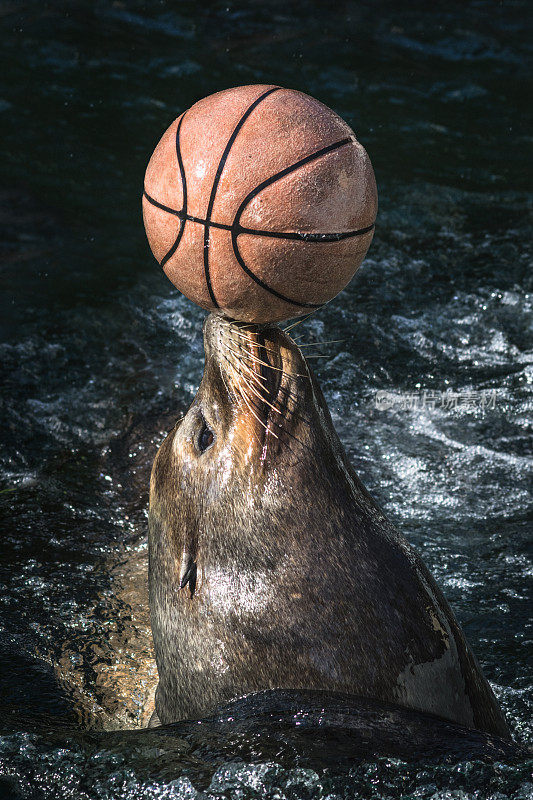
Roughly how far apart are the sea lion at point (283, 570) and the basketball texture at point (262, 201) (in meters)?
0.19

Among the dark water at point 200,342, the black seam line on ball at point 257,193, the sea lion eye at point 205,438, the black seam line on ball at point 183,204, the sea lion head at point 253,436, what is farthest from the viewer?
the dark water at point 200,342

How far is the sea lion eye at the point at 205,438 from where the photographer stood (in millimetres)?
2869

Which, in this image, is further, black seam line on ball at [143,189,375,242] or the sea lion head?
the sea lion head

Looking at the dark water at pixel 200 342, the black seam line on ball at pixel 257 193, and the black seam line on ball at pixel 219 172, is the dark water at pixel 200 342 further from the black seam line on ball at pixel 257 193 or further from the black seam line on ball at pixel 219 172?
the black seam line on ball at pixel 219 172

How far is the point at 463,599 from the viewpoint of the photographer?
4.14m

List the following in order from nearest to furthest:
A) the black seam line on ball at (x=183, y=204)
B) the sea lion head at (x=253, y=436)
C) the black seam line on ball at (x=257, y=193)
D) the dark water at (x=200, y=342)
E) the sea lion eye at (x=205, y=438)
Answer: the black seam line on ball at (x=257, y=193) → the black seam line on ball at (x=183, y=204) → the sea lion head at (x=253, y=436) → the sea lion eye at (x=205, y=438) → the dark water at (x=200, y=342)

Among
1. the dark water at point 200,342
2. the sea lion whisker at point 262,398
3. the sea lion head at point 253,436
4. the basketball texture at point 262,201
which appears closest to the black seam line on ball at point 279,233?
the basketball texture at point 262,201

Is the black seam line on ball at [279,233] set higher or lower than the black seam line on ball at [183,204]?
lower

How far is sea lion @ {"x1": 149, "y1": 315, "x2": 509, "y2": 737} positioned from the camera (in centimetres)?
268

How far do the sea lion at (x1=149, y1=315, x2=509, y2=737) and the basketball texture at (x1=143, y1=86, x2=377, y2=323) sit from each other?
19 cm

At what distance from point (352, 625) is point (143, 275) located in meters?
4.90

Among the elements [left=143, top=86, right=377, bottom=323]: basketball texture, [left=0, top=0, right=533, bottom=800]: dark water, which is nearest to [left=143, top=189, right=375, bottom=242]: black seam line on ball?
[left=143, top=86, right=377, bottom=323]: basketball texture

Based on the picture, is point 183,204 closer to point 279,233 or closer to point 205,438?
point 279,233

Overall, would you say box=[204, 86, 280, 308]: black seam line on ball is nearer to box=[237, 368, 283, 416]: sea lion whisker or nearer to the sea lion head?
the sea lion head
